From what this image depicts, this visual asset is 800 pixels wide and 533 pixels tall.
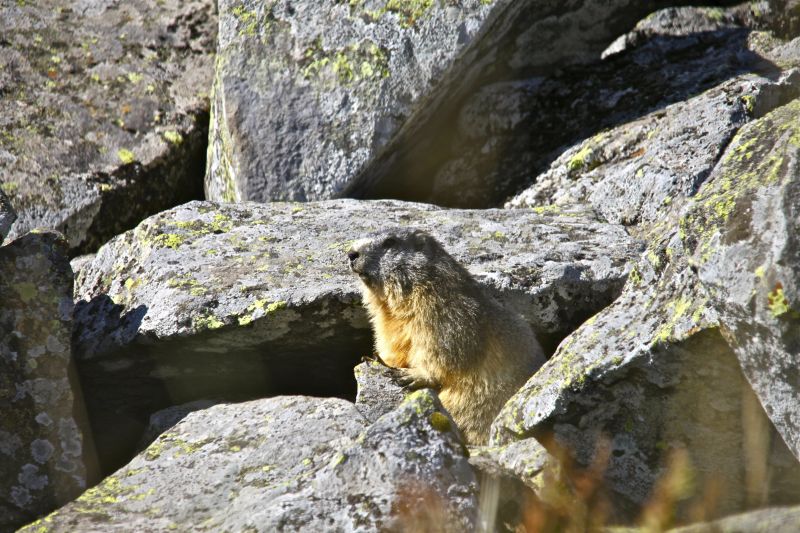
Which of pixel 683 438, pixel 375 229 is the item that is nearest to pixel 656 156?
pixel 375 229

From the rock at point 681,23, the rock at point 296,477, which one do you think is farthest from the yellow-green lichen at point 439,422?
the rock at point 681,23

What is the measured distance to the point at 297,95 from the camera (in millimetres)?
9688

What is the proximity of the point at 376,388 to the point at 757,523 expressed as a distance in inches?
134

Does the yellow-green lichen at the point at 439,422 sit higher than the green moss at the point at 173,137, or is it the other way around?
the green moss at the point at 173,137

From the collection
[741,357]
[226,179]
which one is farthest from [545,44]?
[741,357]

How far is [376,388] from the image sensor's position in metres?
7.45

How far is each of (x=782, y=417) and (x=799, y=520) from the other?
1.83 ft

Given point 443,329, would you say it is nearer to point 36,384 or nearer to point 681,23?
point 36,384

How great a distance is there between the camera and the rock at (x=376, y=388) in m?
7.20

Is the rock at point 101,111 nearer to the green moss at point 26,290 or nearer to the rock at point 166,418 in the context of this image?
the green moss at point 26,290

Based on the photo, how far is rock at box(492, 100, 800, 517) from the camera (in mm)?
4828

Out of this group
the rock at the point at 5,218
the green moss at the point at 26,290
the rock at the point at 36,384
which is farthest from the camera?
the rock at the point at 5,218

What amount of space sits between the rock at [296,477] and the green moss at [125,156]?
4.45 m

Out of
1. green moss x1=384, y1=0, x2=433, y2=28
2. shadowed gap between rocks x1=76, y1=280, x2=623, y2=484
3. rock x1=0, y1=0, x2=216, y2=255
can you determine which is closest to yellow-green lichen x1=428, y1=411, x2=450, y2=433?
shadowed gap between rocks x1=76, y1=280, x2=623, y2=484
